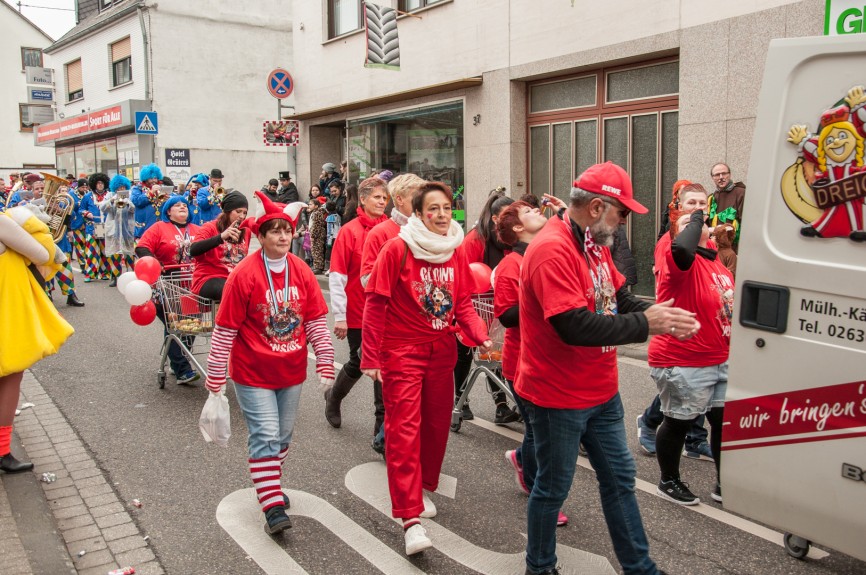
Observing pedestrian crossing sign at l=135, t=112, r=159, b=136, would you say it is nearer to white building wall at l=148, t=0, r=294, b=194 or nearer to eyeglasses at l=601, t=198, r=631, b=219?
white building wall at l=148, t=0, r=294, b=194

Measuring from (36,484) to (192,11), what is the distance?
26.6 m

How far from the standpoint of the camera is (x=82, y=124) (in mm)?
32312

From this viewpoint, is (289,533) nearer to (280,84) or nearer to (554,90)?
(554,90)

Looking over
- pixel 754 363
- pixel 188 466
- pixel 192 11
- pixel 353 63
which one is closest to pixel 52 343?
pixel 188 466

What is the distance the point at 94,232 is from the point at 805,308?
15549mm

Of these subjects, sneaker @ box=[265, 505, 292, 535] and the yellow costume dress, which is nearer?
sneaker @ box=[265, 505, 292, 535]

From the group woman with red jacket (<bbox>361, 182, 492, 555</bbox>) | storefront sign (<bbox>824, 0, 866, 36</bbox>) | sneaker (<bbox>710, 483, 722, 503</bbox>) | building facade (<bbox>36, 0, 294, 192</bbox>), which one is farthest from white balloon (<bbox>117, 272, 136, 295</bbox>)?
building facade (<bbox>36, 0, 294, 192</bbox>)

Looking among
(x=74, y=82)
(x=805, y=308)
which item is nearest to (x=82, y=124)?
(x=74, y=82)

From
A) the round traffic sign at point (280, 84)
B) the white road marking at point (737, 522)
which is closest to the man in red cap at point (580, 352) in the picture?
the white road marking at point (737, 522)

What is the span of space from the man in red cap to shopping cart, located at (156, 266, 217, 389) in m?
4.36

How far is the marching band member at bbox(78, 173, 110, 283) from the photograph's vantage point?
15.8 m

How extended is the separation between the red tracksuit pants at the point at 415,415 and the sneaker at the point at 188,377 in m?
3.80

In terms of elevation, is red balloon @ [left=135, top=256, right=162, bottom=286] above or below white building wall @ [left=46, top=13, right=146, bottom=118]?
below

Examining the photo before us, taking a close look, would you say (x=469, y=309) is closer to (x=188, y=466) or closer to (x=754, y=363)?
(x=754, y=363)
